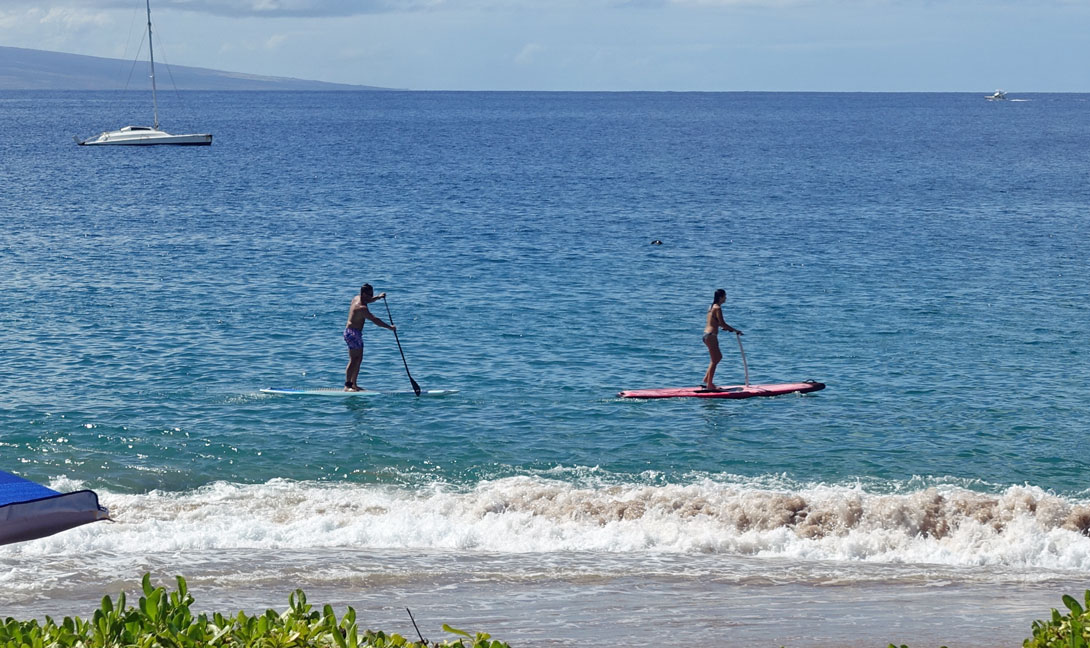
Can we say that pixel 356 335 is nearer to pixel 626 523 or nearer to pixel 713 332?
pixel 713 332

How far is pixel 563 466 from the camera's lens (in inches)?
728

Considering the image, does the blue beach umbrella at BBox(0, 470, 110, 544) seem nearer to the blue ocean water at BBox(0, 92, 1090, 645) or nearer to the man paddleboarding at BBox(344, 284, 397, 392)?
the blue ocean water at BBox(0, 92, 1090, 645)

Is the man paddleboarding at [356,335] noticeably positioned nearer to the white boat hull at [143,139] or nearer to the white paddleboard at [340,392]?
the white paddleboard at [340,392]

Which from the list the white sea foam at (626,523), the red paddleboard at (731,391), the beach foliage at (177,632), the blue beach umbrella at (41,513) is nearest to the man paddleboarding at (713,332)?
the red paddleboard at (731,391)

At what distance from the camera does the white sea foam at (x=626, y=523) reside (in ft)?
48.9

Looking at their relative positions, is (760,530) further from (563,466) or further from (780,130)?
(780,130)

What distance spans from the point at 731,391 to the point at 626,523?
6.90 metres

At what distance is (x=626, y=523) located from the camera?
15797 millimetres

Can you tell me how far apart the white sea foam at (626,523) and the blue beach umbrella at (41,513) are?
614cm

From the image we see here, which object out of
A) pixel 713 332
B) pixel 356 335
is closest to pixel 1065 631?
pixel 713 332

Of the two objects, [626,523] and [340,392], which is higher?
[340,392]

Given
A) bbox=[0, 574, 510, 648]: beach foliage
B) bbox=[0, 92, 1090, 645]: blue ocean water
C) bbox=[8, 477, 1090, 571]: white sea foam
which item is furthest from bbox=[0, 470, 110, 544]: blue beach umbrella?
bbox=[8, 477, 1090, 571]: white sea foam

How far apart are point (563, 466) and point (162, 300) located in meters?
16.6

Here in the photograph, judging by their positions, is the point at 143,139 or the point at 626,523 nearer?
the point at 626,523
